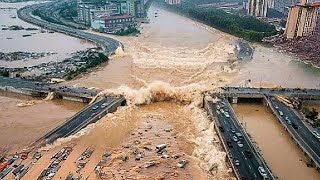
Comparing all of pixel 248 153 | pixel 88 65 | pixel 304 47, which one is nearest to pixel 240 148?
pixel 248 153

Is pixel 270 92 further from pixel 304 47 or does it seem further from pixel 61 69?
pixel 61 69

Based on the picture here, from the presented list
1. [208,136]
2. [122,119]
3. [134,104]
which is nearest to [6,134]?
[122,119]

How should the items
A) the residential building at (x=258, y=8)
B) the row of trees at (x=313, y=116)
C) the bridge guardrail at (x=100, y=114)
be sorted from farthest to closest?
the residential building at (x=258, y=8), the row of trees at (x=313, y=116), the bridge guardrail at (x=100, y=114)

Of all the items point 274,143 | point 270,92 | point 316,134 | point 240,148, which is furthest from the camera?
point 270,92

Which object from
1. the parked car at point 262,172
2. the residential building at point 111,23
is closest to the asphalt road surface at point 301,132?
the parked car at point 262,172

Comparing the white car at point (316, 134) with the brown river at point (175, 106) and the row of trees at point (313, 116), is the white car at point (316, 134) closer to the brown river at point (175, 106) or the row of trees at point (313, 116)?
the row of trees at point (313, 116)

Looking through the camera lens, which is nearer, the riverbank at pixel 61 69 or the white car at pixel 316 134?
the white car at pixel 316 134
